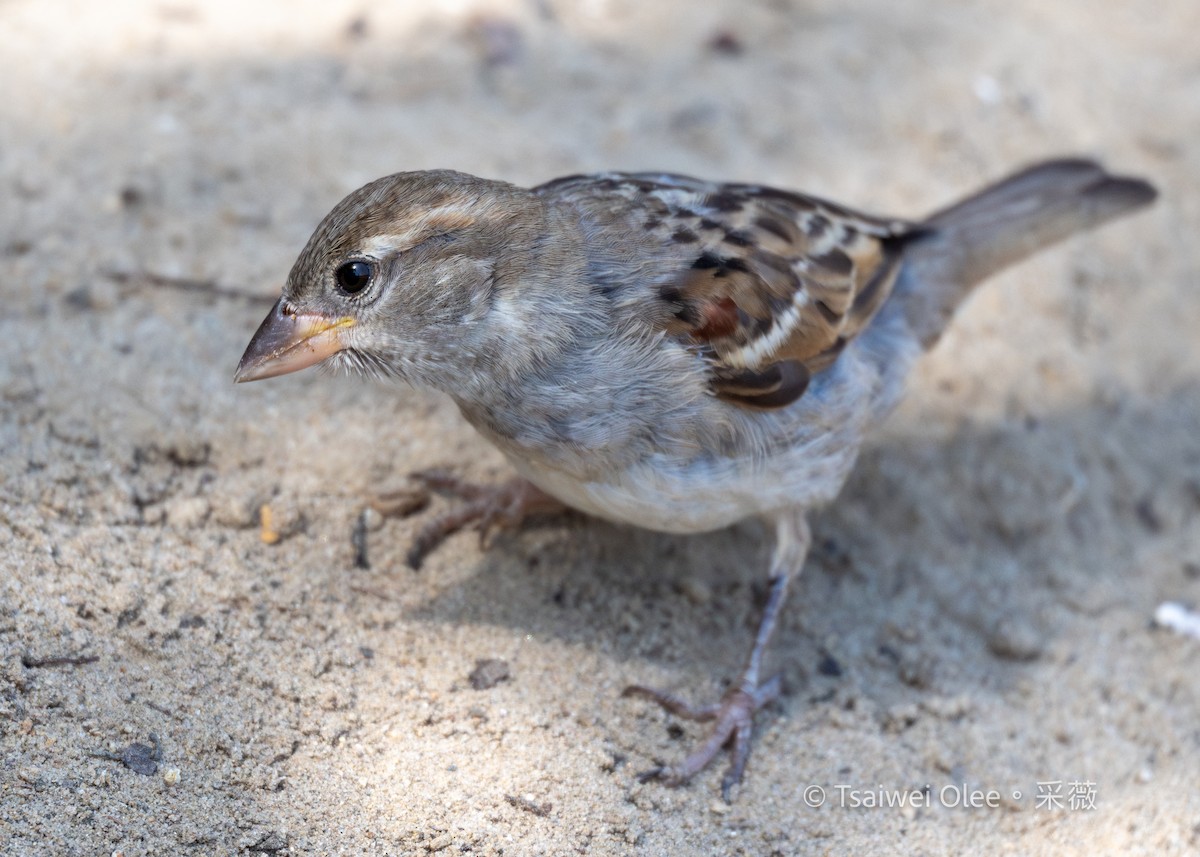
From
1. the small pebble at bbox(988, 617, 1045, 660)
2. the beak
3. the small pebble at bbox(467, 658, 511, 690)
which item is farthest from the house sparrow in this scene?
the small pebble at bbox(988, 617, 1045, 660)

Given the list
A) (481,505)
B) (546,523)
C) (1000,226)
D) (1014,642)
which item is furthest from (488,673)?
(1000,226)

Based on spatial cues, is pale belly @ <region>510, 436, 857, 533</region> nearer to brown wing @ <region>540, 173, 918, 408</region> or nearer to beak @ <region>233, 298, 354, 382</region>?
brown wing @ <region>540, 173, 918, 408</region>

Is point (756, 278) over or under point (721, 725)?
over

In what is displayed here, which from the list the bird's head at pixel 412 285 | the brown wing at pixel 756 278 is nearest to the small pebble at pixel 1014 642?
the brown wing at pixel 756 278

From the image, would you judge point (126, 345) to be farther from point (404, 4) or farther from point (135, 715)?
point (404, 4)

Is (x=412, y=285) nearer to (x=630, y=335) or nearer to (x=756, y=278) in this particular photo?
(x=630, y=335)

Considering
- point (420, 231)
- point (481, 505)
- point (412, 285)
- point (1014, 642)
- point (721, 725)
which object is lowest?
point (1014, 642)

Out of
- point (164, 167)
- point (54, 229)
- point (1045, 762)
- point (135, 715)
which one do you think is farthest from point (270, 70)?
point (1045, 762)
